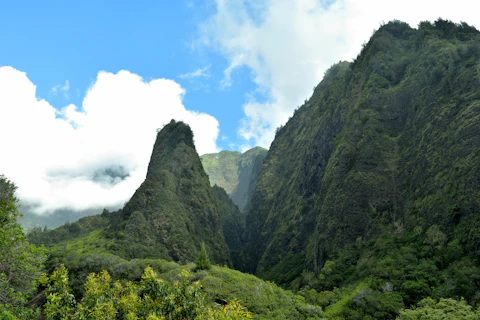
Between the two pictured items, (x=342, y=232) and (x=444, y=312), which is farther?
(x=342, y=232)

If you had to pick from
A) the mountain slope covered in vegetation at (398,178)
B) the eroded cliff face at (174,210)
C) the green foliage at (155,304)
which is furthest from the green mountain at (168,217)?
the green foliage at (155,304)

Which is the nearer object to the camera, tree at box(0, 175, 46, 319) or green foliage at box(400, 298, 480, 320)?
tree at box(0, 175, 46, 319)

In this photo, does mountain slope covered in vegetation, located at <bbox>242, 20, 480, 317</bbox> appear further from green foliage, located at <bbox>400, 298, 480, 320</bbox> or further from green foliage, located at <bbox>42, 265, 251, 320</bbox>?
green foliage, located at <bbox>42, 265, 251, 320</bbox>

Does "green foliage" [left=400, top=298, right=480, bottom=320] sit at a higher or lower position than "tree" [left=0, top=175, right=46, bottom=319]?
lower

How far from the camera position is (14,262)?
67.9ft

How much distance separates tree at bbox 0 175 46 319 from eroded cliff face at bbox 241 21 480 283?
174ft

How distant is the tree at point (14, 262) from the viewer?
1961cm

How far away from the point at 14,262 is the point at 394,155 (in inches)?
2927

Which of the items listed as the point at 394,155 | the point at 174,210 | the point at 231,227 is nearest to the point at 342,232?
the point at 394,155

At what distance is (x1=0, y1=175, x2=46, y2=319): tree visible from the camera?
19.6 meters

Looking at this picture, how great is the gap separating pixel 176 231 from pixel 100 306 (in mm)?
78764

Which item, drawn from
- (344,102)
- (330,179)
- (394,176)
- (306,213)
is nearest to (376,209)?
(394,176)

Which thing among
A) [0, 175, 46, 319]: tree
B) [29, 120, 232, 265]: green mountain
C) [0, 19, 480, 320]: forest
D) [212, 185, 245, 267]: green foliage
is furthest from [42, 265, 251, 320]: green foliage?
[212, 185, 245, 267]: green foliage

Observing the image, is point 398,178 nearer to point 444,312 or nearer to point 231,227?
point 444,312
